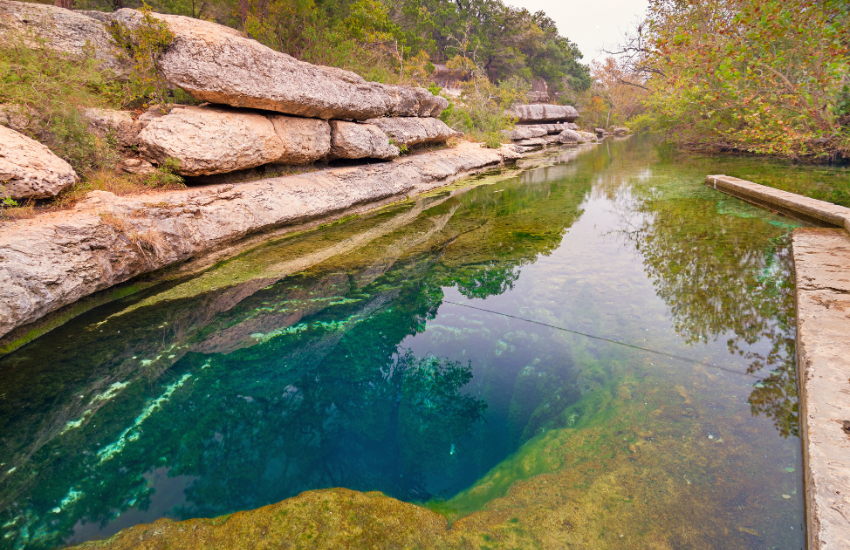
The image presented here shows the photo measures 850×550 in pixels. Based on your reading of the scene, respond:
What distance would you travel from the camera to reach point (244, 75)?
6.71m

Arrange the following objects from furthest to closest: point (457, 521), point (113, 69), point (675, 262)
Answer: point (113, 69) < point (675, 262) < point (457, 521)

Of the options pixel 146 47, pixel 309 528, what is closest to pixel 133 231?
pixel 146 47

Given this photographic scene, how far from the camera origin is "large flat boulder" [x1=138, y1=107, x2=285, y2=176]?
232 inches

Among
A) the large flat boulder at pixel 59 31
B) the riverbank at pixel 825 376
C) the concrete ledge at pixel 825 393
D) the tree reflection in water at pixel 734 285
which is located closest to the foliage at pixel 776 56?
the tree reflection in water at pixel 734 285

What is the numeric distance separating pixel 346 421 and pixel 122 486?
137 centimetres

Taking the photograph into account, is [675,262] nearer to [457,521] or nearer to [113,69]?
[457,521]

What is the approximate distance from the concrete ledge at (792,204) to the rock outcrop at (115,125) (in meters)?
10.4

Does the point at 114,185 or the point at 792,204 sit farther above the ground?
the point at 792,204

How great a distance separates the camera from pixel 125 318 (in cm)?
421

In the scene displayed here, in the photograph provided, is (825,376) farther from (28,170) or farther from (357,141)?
(357,141)

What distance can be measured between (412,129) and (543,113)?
78.7ft

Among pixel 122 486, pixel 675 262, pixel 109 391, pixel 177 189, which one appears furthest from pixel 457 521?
pixel 177 189

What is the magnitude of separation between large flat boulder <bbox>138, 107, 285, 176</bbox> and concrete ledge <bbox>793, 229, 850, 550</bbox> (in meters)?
7.39

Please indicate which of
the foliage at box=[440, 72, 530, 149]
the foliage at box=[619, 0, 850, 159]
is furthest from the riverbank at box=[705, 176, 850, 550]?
the foliage at box=[440, 72, 530, 149]
